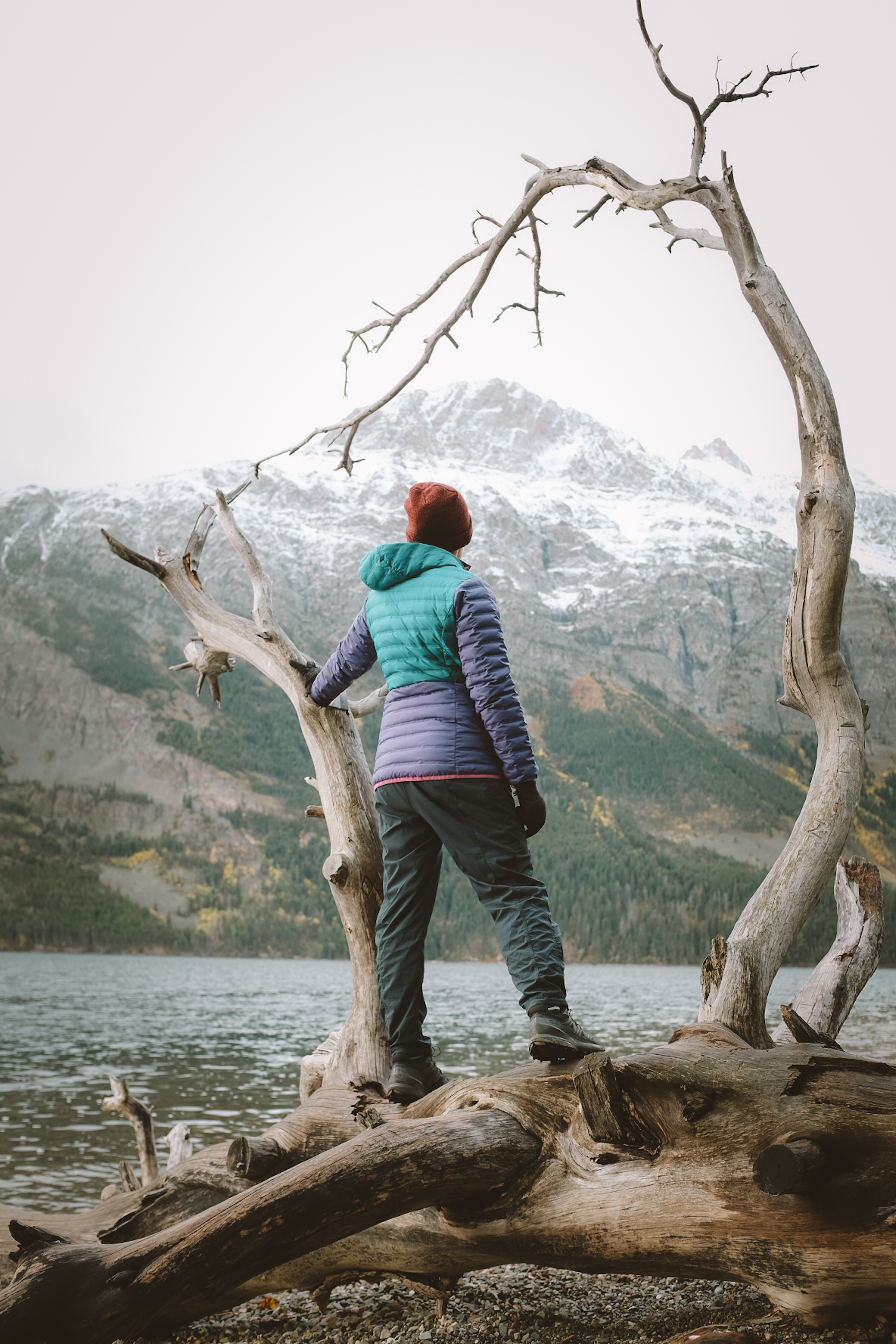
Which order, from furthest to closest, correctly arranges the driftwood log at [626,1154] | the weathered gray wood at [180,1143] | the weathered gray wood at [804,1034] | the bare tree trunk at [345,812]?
the weathered gray wood at [180,1143]
the bare tree trunk at [345,812]
the weathered gray wood at [804,1034]
the driftwood log at [626,1154]

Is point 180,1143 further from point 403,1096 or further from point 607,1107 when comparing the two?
point 607,1107

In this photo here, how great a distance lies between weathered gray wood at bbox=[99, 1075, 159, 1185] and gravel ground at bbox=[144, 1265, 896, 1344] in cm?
434

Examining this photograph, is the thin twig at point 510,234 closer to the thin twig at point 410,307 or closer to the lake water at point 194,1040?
the thin twig at point 410,307

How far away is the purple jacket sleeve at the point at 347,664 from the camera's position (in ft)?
14.5

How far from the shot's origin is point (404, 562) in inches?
163

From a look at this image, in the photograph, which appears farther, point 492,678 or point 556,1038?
point 492,678

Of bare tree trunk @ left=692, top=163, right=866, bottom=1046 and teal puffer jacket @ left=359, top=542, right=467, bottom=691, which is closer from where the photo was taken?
teal puffer jacket @ left=359, top=542, right=467, bottom=691

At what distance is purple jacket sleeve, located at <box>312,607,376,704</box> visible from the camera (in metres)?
4.41

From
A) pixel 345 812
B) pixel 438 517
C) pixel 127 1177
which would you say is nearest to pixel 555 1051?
pixel 345 812

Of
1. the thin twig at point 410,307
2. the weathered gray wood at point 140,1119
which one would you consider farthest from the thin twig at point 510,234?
the weathered gray wood at point 140,1119

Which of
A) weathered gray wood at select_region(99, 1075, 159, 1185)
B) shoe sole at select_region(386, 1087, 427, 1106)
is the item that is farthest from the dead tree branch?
weathered gray wood at select_region(99, 1075, 159, 1185)

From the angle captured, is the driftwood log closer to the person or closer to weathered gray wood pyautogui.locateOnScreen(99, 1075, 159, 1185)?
the person

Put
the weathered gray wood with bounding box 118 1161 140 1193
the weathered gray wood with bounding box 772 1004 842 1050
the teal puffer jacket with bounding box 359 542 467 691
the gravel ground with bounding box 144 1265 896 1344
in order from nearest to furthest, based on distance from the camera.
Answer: the weathered gray wood with bounding box 772 1004 842 1050, the gravel ground with bounding box 144 1265 896 1344, the teal puffer jacket with bounding box 359 542 467 691, the weathered gray wood with bounding box 118 1161 140 1193

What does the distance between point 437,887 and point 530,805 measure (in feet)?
1.56
